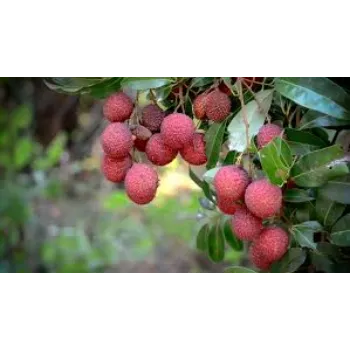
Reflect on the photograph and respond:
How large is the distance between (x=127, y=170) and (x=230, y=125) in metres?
0.16

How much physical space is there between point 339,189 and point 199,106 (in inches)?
8.8

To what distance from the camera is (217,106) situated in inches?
32.3

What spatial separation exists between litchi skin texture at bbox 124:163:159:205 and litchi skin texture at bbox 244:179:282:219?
0.15 m

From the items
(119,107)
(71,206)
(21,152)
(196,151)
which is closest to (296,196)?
(196,151)

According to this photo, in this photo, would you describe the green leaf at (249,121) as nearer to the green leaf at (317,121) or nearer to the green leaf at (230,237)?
the green leaf at (317,121)

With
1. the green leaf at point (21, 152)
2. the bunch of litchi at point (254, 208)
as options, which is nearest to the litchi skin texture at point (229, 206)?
the bunch of litchi at point (254, 208)

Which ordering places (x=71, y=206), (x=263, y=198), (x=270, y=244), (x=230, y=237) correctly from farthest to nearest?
(x=71, y=206) < (x=230, y=237) < (x=270, y=244) < (x=263, y=198)

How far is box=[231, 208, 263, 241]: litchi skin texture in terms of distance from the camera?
0.78 m

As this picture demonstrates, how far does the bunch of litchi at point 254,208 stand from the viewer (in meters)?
0.72

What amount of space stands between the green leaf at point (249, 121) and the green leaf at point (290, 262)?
0.56 feet

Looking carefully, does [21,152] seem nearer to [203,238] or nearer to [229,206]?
[203,238]

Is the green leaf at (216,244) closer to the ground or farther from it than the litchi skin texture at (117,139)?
A: closer to the ground

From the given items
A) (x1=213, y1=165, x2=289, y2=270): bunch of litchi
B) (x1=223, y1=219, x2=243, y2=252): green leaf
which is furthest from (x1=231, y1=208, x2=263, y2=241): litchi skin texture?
(x1=223, y1=219, x2=243, y2=252): green leaf
